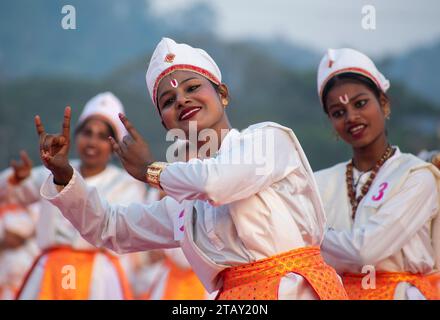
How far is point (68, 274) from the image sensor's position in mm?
5832

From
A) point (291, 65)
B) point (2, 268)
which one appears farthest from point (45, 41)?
point (2, 268)

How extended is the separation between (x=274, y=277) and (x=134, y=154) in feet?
2.48

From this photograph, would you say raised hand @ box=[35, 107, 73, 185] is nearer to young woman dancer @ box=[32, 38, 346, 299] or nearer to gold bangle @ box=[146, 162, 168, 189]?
young woman dancer @ box=[32, 38, 346, 299]

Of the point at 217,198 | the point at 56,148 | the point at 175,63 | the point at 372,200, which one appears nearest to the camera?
the point at 217,198

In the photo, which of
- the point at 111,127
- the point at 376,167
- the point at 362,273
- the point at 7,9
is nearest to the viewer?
the point at 362,273

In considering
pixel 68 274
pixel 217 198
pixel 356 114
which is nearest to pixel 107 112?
pixel 68 274

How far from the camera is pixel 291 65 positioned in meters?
15.7

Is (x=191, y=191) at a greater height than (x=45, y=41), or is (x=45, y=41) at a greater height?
(x=45, y=41)

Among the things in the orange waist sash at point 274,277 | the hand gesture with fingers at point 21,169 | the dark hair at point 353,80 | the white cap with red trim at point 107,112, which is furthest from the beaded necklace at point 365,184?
the hand gesture with fingers at point 21,169

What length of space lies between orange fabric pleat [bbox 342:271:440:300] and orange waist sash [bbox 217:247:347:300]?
941mm

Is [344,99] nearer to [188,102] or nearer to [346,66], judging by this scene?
[346,66]

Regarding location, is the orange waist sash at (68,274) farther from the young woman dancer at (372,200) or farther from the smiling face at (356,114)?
the smiling face at (356,114)
